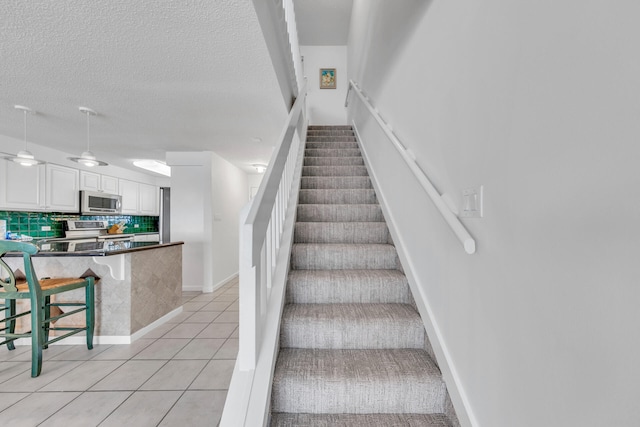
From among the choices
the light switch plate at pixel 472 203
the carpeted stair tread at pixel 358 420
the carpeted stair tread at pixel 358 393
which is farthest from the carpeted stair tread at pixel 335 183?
the carpeted stair tread at pixel 358 420

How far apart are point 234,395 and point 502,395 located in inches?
36.2

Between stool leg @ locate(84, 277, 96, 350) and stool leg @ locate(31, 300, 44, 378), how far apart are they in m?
0.39

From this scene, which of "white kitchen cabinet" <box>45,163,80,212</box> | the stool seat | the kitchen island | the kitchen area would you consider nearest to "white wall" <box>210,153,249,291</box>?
the kitchen area

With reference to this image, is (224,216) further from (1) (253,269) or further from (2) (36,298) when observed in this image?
(1) (253,269)

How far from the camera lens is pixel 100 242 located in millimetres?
3688

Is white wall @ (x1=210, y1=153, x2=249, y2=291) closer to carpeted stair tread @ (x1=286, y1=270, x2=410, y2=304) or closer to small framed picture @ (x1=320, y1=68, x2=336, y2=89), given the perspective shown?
small framed picture @ (x1=320, y1=68, x2=336, y2=89)

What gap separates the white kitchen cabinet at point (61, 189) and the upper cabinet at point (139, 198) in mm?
1107

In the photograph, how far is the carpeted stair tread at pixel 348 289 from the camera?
178cm

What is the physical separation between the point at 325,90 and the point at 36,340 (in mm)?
5616

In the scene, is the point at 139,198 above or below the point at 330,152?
below

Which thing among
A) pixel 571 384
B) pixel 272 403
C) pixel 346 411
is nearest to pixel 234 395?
pixel 272 403

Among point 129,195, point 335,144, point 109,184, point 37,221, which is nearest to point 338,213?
point 335,144

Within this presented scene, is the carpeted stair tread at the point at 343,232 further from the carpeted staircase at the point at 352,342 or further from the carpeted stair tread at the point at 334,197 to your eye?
the carpeted stair tread at the point at 334,197

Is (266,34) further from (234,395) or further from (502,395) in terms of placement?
(502,395)
